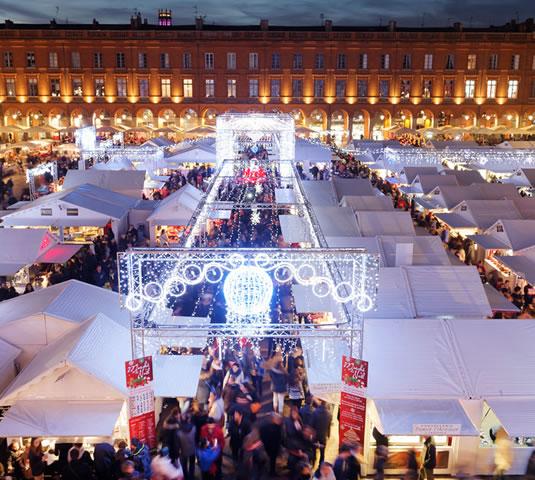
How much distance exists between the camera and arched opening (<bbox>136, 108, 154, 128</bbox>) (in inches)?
1970

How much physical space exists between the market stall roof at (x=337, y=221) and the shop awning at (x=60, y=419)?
7.68 m

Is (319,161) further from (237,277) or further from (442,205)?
(237,277)

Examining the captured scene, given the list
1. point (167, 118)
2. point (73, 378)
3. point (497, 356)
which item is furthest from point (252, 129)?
point (167, 118)

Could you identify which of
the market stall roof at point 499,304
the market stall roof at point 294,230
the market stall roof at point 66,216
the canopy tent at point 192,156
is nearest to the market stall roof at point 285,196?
the market stall roof at point 294,230

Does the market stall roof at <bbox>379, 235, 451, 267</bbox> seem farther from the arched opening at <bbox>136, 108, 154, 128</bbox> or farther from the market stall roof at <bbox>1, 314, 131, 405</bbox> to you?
the arched opening at <bbox>136, 108, 154, 128</bbox>

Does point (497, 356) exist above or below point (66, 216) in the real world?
below

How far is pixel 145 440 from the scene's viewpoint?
24.6 feet

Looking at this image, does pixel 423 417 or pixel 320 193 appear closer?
pixel 423 417

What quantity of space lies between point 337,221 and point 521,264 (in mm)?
4240

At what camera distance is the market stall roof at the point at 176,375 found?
26.6 ft

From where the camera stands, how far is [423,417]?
7375 mm

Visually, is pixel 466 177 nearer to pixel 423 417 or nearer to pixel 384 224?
pixel 384 224

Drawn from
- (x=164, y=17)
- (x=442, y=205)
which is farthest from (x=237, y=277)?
(x=164, y=17)

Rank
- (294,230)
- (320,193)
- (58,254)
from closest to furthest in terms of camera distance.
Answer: (294,230), (58,254), (320,193)
